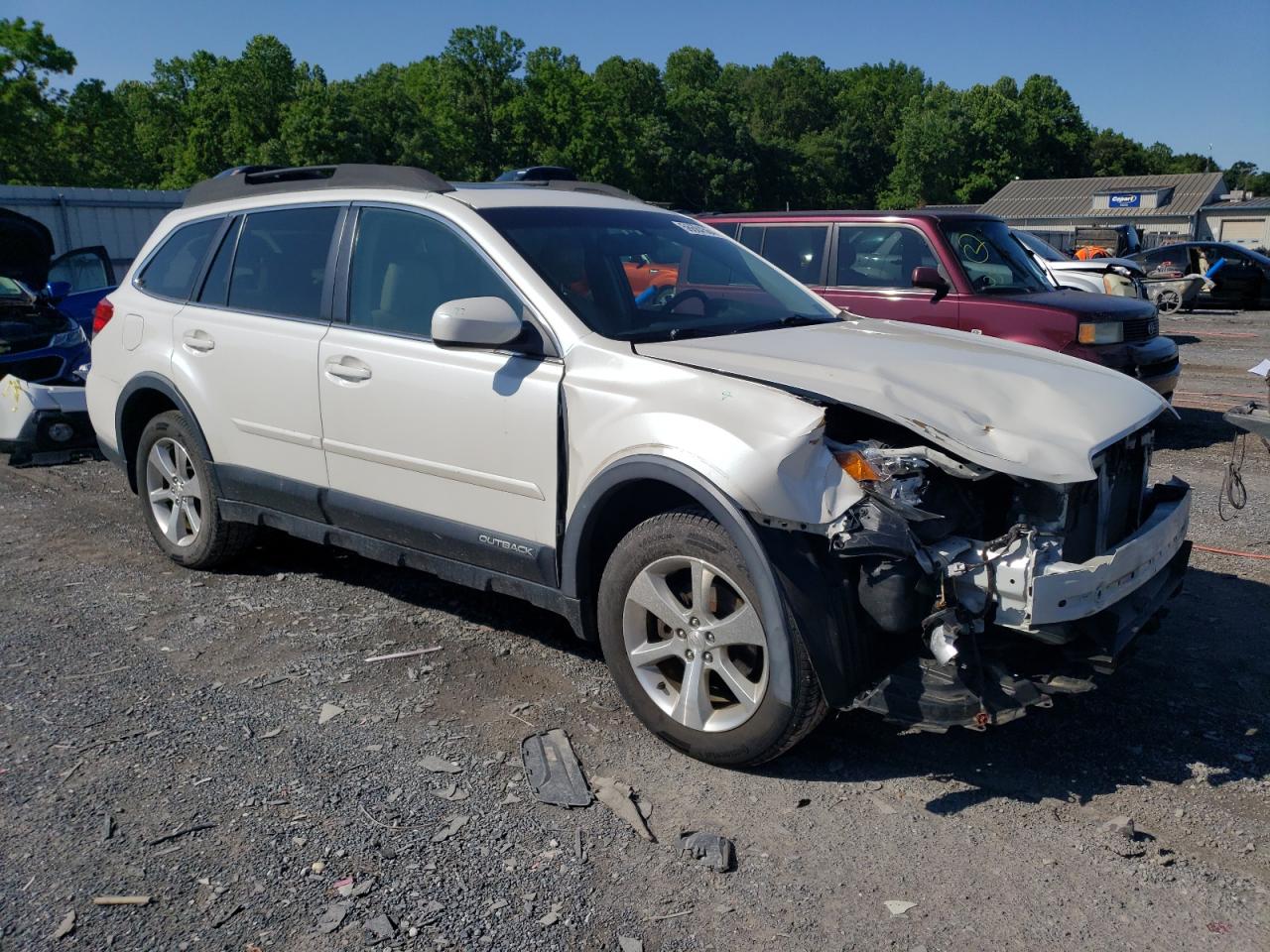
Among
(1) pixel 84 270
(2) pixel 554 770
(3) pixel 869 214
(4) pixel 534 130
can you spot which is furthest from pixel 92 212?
(4) pixel 534 130

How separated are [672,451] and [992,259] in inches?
255

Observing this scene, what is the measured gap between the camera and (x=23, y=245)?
13.4 m

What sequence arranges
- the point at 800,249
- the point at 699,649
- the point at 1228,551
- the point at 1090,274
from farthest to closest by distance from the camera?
1. the point at 1090,274
2. the point at 800,249
3. the point at 1228,551
4. the point at 699,649

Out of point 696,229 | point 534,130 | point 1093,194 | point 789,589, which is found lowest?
point 789,589

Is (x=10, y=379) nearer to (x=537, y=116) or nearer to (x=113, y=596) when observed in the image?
(x=113, y=596)

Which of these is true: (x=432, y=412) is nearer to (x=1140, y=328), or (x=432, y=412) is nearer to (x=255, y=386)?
(x=255, y=386)

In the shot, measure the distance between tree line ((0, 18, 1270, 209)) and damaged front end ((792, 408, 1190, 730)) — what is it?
44346mm

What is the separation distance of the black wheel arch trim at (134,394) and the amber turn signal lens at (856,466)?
3.45 metres

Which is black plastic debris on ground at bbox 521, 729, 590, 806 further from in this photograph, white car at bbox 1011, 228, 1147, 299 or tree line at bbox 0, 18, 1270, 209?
tree line at bbox 0, 18, 1270, 209

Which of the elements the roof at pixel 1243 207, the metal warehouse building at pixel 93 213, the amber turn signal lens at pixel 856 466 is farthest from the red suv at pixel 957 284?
the roof at pixel 1243 207

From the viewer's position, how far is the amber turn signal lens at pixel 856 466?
3.24 meters

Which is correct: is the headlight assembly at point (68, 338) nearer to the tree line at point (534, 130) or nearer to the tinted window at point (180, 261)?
the tinted window at point (180, 261)

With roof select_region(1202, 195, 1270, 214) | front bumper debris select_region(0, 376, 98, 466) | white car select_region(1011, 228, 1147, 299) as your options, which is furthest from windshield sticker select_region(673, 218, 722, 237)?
roof select_region(1202, 195, 1270, 214)

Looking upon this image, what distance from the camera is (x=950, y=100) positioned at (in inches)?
3932
